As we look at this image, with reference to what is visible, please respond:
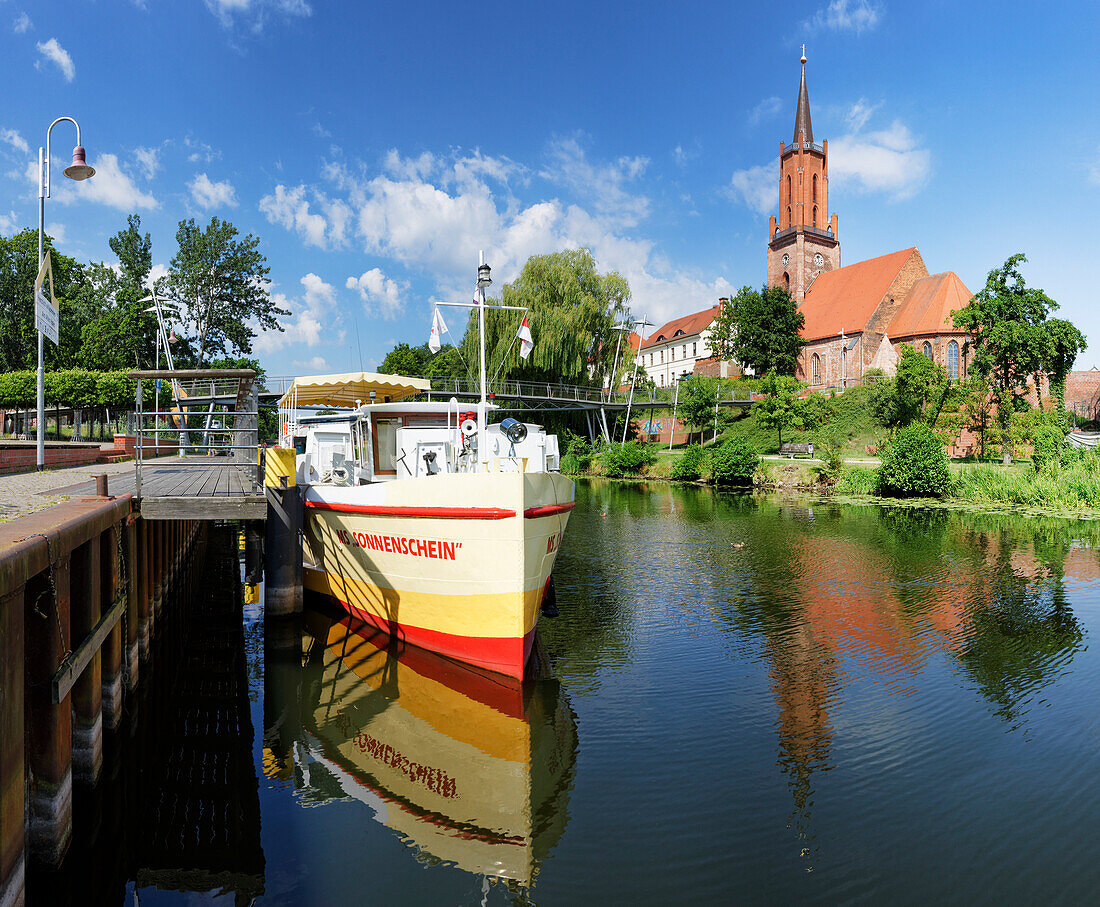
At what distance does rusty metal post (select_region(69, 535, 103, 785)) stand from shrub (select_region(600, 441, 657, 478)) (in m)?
42.7

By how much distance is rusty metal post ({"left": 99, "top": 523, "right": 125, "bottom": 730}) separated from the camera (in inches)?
296

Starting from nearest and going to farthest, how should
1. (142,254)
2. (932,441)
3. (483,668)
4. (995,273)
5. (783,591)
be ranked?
1. (483,668)
2. (783,591)
3. (932,441)
4. (995,273)
5. (142,254)

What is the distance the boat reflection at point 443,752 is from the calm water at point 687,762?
0.10 ft

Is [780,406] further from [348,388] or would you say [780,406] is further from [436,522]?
[436,522]

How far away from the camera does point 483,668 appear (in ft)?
32.7

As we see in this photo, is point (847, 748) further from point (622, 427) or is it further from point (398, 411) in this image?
point (622, 427)

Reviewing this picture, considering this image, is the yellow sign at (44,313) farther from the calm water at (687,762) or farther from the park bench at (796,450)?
the park bench at (796,450)

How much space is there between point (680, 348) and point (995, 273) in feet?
170

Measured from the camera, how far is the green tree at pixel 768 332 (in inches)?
2422

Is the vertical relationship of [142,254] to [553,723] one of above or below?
above

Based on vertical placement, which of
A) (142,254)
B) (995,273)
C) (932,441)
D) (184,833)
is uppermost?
(142,254)

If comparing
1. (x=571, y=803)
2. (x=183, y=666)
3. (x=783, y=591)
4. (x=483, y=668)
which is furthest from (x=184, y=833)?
(x=783, y=591)

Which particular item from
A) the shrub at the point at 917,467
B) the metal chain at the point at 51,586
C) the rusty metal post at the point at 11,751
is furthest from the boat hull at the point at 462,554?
the shrub at the point at 917,467

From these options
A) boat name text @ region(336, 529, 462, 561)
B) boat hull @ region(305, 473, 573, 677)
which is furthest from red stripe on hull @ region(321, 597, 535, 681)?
boat name text @ region(336, 529, 462, 561)
